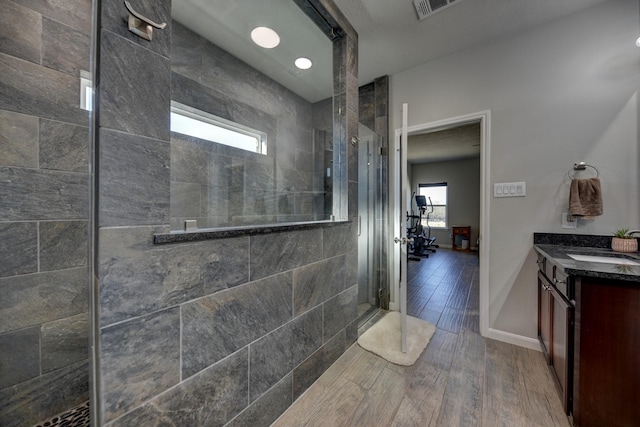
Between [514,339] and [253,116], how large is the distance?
128 inches

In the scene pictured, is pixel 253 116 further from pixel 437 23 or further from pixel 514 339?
pixel 514 339

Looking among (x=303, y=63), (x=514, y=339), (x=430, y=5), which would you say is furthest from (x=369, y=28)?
(x=514, y=339)

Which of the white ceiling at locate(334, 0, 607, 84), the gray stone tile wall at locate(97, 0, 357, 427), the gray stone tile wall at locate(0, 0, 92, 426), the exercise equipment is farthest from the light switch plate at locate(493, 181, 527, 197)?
the exercise equipment

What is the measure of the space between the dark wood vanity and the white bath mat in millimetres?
878

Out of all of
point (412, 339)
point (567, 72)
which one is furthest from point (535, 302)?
point (567, 72)

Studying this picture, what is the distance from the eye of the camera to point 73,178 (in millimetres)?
1319

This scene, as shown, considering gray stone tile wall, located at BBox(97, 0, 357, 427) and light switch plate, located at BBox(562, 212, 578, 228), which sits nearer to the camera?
gray stone tile wall, located at BBox(97, 0, 357, 427)

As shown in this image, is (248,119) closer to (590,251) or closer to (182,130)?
(182,130)

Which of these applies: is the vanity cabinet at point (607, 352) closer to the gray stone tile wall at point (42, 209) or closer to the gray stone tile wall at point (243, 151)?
the gray stone tile wall at point (243, 151)

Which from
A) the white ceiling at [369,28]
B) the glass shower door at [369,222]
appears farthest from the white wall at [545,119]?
the glass shower door at [369,222]

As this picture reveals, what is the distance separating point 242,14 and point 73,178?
71.4 inches

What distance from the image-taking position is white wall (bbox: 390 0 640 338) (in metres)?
1.72

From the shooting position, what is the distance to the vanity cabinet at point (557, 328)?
1.24 meters

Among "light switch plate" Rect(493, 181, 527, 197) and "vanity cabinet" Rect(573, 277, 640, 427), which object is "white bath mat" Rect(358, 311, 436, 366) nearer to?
"vanity cabinet" Rect(573, 277, 640, 427)
